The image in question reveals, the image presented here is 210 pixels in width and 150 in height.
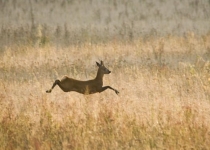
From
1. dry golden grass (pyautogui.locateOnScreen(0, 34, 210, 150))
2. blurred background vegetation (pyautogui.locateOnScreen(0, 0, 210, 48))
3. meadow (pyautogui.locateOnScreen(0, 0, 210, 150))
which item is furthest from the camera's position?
blurred background vegetation (pyautogui.locateOnScreen(0, 0, 210, 48))

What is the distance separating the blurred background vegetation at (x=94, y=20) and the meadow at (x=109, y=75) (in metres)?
0.03

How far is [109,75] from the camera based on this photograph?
9508mm

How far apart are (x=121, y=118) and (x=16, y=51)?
625 cm

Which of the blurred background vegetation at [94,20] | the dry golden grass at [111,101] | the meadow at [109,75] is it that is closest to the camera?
the dry golden grass at [111,101]

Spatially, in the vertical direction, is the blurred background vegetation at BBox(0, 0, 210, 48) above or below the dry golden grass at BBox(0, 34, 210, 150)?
above

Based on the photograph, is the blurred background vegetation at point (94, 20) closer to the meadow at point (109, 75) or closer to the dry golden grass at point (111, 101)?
the meadow at point (109, 75)

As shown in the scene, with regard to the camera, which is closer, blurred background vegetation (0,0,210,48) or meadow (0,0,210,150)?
meadow (0,0,210,150)

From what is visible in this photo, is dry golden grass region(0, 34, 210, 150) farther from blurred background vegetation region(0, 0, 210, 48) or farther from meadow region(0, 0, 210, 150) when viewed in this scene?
blurred background vegetation region(0, 0, 210, 48)

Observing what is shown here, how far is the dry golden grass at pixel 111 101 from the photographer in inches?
217

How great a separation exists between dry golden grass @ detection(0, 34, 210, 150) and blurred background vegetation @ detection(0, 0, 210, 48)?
108 cm

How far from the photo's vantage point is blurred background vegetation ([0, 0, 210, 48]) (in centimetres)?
1312

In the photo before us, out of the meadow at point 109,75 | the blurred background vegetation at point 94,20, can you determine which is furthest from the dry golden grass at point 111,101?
the blurred background vegetation at point 94,20

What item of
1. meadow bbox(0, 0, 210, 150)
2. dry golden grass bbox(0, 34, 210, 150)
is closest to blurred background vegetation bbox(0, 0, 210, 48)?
meadow bbox(0, 0, 210, 150)

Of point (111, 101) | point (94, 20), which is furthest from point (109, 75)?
point (94, 20)
